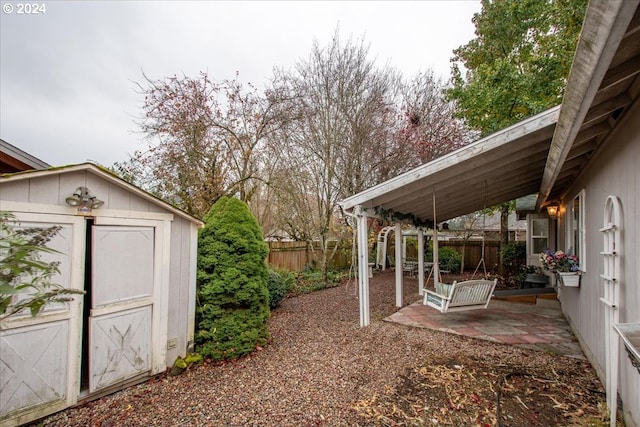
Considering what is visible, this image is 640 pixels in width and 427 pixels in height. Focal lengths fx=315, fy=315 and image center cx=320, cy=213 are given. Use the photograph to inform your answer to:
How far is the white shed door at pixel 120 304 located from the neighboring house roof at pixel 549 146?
3371 mm

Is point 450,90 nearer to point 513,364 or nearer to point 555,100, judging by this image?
point 555,100

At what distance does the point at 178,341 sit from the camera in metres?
4.18


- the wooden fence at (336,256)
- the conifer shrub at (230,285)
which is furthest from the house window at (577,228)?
the wooden fence at (336,256)

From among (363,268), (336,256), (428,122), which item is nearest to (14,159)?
(363,268)

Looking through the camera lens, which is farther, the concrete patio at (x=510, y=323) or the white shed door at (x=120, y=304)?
the concrete patio at (x=510, y=323)

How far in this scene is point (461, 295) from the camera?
529 centimetres

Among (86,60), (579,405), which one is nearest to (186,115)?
(86,60)

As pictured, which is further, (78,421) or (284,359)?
(284,359)

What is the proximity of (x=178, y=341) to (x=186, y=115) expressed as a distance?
6.52 meters

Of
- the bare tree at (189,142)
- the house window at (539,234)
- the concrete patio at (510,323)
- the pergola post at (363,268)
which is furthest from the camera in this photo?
the house window at (539,234)

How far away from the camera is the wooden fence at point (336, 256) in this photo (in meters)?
11.9

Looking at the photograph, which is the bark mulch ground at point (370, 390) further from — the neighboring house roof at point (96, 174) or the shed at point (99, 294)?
the neighboring house roof at point (96, 174)

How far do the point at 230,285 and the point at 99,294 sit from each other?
5.06 feet

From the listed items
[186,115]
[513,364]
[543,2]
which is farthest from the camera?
[543,2]
